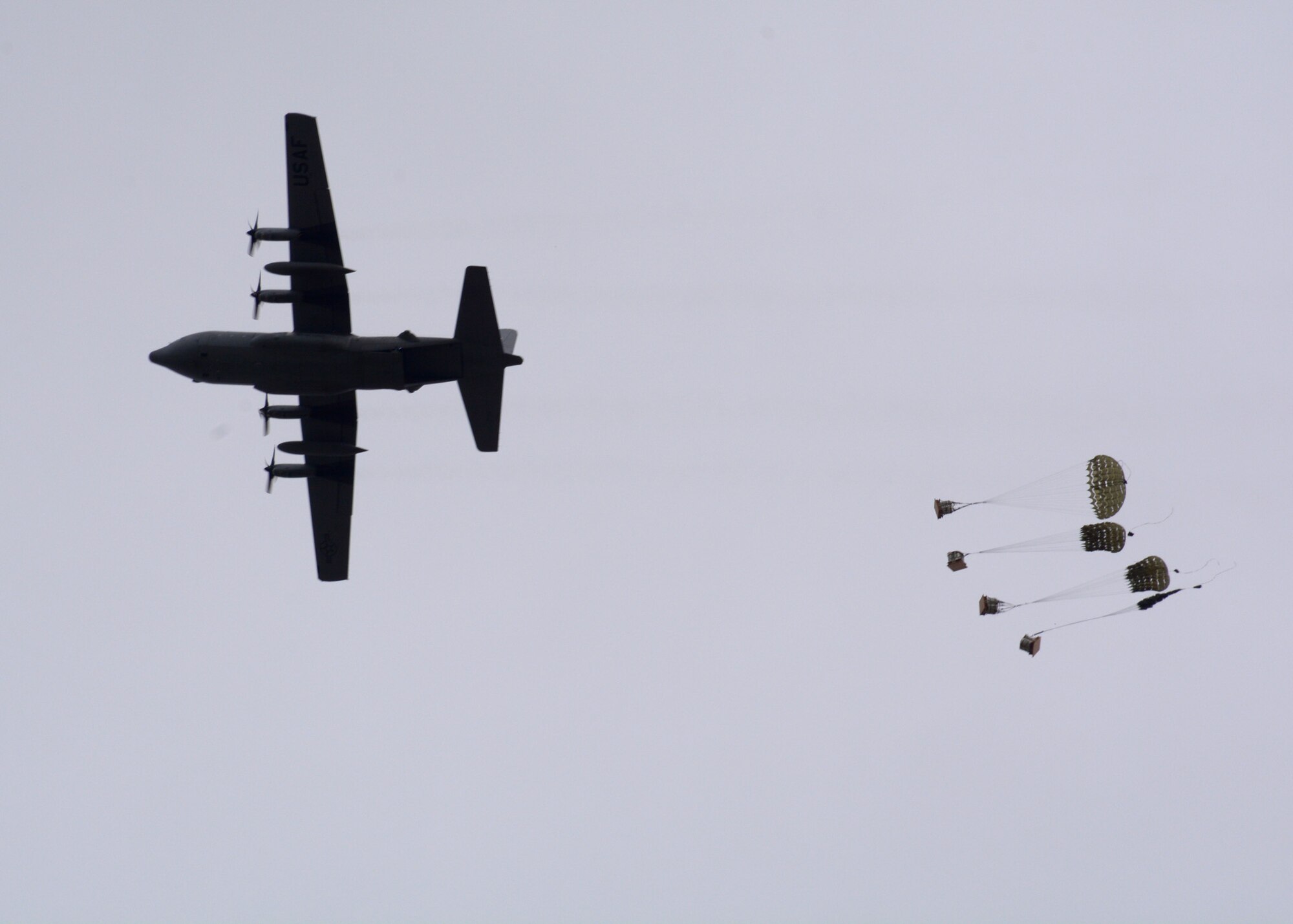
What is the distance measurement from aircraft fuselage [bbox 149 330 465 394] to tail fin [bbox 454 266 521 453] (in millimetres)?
354

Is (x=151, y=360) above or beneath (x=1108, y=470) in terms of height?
above

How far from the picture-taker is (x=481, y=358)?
146 feet

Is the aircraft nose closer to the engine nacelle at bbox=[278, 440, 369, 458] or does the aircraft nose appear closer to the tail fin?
the engine nacelle at bbox=[278, 440, 369, 458]

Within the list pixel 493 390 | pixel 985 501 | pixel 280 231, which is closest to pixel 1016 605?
pixel 985 501

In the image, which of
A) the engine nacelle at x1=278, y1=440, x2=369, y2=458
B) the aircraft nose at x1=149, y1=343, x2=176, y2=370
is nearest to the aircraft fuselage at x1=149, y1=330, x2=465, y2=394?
the aircraft nose at x1=149, y1=343, x2=176, y2=370

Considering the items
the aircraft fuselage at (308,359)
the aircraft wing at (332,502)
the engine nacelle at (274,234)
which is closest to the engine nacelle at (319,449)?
the aircraft wing at (332,502)

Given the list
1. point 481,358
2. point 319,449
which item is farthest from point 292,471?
point 481,358

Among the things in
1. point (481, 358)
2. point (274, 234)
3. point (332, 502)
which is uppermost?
point (274, 234)

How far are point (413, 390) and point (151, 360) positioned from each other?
32.4 feet

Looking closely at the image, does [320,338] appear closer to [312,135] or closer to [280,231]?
[280,231]

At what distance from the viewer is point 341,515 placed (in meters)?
50.0

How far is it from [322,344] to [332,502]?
26.8 feet

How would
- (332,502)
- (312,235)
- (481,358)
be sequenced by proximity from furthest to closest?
(332,502), (312,235), (481,358)

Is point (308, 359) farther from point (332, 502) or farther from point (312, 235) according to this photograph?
point (332, 502)
